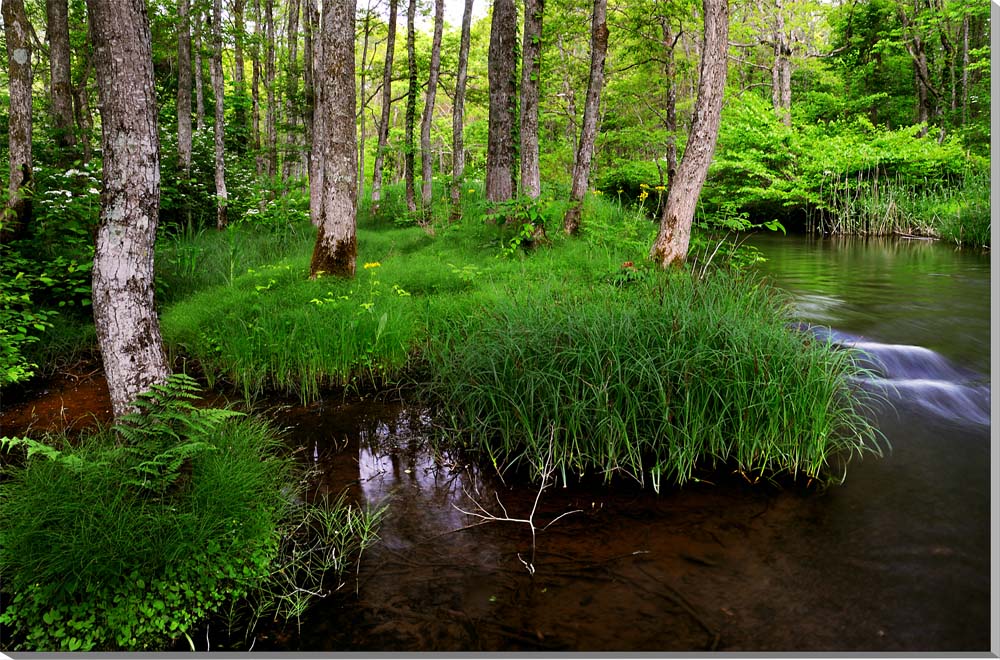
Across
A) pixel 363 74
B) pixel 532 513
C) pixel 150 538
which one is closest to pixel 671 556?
pixel 532 513

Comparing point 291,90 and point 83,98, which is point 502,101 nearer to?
point 291,90

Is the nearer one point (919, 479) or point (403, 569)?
point (403, 569)

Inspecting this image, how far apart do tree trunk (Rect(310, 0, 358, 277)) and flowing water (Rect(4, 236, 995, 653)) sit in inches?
107

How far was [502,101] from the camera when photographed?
33.0 ft

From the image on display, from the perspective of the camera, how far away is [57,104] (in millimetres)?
10188

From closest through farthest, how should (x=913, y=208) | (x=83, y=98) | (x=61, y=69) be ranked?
(x=61, y=69) → (x=913, y=208) → (x=83, y=98)

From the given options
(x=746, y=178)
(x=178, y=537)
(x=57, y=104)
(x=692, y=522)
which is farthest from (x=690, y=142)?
(x=746, y=178)

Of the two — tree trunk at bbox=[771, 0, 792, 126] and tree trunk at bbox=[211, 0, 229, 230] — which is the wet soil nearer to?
tree trunk at bbox=[211, 0, 229, 230]

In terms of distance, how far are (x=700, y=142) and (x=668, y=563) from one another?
5.58 m

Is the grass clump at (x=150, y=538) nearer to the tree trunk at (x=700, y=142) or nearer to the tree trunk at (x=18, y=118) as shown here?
the tree trunk at (x=18, y=118)

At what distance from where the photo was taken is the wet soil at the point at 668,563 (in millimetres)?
2578

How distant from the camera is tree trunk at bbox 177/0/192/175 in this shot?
1041cm

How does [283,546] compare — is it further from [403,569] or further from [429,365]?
[429,365]

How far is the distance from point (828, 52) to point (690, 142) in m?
21.7
